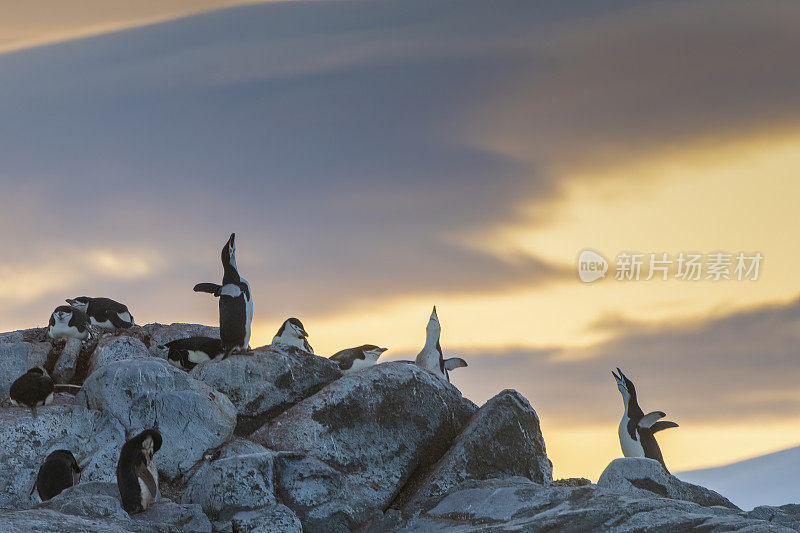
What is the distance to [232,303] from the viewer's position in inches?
707

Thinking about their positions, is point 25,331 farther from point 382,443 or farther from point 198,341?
point 382,443

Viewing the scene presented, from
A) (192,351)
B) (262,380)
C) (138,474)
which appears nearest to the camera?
(138,474)

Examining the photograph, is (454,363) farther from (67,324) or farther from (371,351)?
(67,324)

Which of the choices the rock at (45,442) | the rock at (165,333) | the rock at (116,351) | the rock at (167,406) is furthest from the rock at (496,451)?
the rock at (165,333)

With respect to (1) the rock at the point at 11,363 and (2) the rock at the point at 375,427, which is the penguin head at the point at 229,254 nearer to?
(2) the rock at the point at 375,427

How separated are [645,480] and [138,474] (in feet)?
26.4

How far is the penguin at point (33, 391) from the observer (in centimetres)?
1634

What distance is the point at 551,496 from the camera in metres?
12.0

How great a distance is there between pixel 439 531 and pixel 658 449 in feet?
34.9

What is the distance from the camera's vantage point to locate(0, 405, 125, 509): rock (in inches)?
599

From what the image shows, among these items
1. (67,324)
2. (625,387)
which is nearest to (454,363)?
(625,387)

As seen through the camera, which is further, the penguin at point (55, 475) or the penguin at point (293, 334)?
the penguin at point (293, 334)

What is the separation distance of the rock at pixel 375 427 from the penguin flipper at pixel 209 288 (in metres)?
3.52

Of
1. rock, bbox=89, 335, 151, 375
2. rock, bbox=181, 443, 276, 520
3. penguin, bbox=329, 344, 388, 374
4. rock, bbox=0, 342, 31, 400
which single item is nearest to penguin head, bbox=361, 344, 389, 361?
penguin, bbox=329, 344, 388, 374
